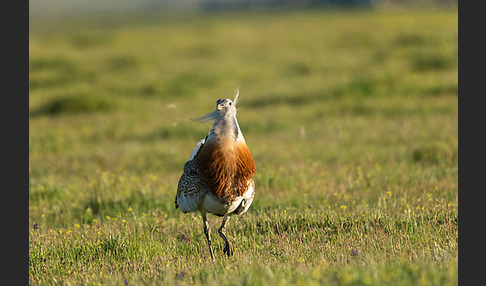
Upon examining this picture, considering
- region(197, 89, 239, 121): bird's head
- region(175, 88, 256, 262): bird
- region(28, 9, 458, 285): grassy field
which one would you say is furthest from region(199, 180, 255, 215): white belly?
region(197, 89, 239, 121): bird's head

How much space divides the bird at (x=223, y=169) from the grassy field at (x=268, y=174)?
0.52 m

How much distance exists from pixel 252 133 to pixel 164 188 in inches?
165

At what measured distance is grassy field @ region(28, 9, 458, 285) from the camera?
4.54 meters

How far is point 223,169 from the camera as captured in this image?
4750 millimetres

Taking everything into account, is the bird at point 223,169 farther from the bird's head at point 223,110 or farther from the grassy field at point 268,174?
the grassy field at point 268,174

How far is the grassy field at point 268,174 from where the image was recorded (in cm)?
454

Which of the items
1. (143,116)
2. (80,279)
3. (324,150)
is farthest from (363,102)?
(80,279)

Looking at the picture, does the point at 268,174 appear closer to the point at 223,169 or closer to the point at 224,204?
the point at 224,204

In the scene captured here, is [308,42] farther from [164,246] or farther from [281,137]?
[164,246]

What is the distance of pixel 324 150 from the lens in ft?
30.2

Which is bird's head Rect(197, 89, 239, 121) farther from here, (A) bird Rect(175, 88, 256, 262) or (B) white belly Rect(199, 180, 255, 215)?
(B) white belly Rect(199, 180, 255, 215)

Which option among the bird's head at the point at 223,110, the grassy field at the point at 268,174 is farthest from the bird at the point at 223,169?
the grassy field at the point at 268,174

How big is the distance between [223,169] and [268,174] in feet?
9.42

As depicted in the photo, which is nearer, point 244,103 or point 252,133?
point 252,133
